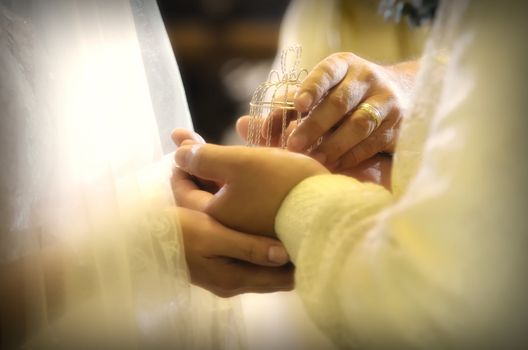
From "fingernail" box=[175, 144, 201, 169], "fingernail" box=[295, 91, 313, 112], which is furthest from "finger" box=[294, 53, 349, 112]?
"fingernail" box=[175, 144, 201, 169]

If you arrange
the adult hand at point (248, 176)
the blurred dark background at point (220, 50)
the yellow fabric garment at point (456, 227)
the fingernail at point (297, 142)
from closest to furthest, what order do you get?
the yellow fabric garment at point (456, 227) < the adult hand at point (248, 176) < the fingernail at point (297, 142) < the blurred dark background at point (220, 50)

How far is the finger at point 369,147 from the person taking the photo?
2.06 ft

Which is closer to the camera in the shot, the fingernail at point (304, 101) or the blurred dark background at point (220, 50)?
the fingernail at point (304, 101)

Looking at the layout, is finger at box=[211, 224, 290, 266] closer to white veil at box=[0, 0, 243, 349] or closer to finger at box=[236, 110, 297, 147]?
white veil at box=[0, 0, 243, 349]

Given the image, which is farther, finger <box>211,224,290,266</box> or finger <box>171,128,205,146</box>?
finger <box>171,128,205,146</box>

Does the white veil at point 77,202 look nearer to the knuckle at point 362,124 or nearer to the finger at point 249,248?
the finger at point 249,248

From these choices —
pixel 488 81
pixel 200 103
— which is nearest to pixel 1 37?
pixel 488 81

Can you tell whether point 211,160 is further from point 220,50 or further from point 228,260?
point 220,50

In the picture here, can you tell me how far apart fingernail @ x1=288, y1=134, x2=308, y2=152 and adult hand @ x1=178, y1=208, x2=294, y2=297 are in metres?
0.12

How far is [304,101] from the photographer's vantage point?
1.79 feet

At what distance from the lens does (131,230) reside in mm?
504

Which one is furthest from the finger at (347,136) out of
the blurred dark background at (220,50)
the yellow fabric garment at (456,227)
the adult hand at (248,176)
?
the blurred dark background at (220,50)

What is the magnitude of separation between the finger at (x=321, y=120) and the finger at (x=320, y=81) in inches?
0.4

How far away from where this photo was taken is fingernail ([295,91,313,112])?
0.55m
